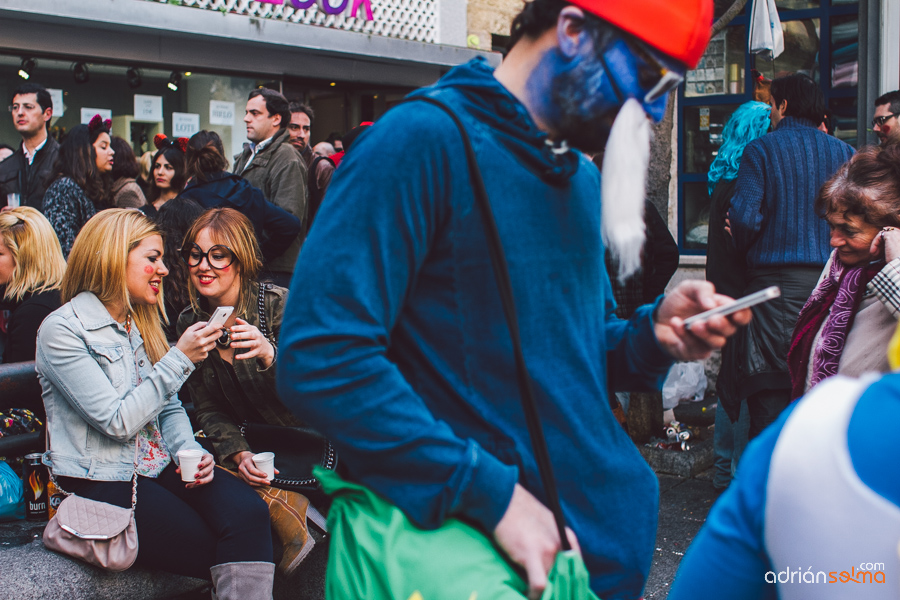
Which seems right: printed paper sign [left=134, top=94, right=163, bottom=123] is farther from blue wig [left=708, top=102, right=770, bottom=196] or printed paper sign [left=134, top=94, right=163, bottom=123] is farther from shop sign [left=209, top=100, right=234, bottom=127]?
blue wig [left=708, top=102, right=770, bottom=196]

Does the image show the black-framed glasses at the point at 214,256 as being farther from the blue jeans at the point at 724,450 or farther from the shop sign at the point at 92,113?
the shop sign at the point at 92,113

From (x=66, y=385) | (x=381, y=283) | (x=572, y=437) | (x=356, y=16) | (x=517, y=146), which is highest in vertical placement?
(x=356, y=16)

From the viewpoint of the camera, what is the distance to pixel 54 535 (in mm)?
2891

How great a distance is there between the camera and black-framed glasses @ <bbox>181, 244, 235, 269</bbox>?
141 inches

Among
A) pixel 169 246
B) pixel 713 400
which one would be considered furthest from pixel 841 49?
pixel 169 246

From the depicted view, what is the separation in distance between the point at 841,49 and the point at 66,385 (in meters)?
7.20

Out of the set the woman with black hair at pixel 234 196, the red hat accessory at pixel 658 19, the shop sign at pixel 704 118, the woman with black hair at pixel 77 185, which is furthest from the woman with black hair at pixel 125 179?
the red hat accessory at pixel 658 19

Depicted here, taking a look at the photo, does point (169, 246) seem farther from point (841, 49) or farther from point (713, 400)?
point (841, 49)

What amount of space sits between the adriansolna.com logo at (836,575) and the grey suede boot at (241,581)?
2279 mm

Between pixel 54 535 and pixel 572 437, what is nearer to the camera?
pixel 572 437

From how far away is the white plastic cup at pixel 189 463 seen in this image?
305 cm

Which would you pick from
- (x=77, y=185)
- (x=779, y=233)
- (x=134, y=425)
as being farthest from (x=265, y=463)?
(x=77, y=185)

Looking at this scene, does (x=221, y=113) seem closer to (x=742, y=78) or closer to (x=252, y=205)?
(x=252, y=205)

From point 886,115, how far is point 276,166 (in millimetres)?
4118
